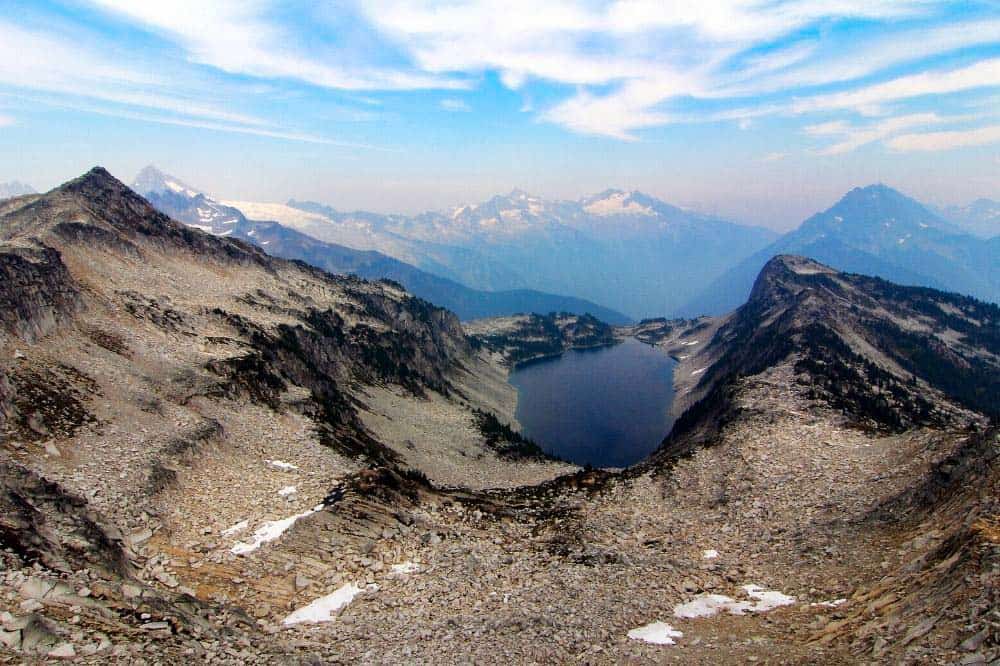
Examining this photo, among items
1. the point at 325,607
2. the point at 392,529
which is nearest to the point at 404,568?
the point at 392,529

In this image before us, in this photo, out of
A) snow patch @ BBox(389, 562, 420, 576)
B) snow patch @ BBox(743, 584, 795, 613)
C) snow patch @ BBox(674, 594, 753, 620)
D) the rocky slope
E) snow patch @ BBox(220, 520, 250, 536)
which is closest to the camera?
the rocky slope

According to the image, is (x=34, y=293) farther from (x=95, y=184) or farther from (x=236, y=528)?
(x=95, y=184)

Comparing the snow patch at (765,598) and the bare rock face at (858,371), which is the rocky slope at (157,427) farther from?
the bare rock face at (858,371)

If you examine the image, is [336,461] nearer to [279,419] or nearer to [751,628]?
[279,419]

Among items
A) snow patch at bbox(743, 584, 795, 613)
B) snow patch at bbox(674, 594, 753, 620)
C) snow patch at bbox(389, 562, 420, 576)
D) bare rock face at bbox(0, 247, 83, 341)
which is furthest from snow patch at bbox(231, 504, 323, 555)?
bare rock face at bbox(0, 247, 83, 341)

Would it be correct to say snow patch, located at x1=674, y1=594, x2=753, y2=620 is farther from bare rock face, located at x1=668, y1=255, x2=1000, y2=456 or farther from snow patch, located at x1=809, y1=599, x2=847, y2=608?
bare rock face, located at x1=668, y1=255, x2=1000, y2=456

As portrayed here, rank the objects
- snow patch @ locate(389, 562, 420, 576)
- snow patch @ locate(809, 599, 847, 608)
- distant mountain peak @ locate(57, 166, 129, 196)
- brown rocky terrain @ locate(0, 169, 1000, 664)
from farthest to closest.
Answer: distant mountain peak @ locate(57, 166, 129, 196), snow patch @ locate(389, 562, 420, 576), snow patch @ locate(809, 599, 847, 608), brown rocky terrain @ locate(0, 169, 1000, 664)

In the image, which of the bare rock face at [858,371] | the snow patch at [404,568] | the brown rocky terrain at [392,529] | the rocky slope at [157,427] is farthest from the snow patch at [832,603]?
the bare rock face at [858,371]

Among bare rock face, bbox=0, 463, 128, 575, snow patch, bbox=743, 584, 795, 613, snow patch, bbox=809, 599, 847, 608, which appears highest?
bare rock face, bbox=0, 463, 128, 575
